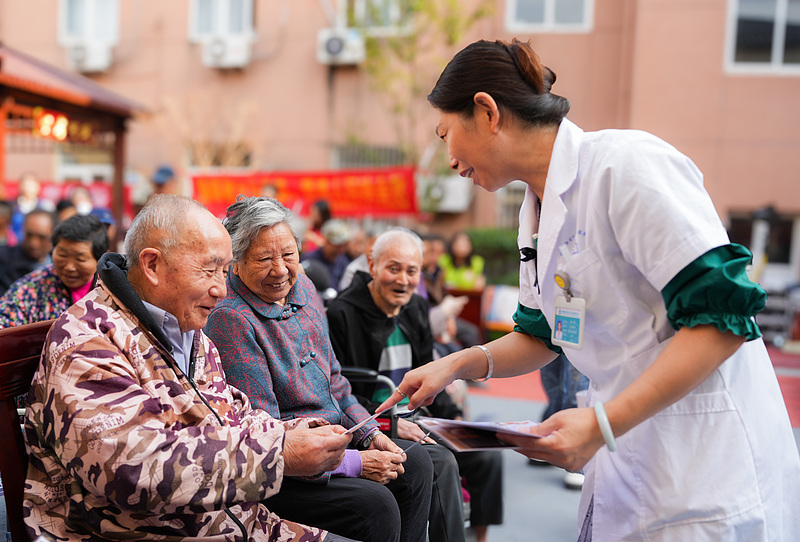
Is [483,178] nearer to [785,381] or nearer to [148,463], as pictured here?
[148,463]

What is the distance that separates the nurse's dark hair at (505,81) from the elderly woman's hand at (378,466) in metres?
1.27

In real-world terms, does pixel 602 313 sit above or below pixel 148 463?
above

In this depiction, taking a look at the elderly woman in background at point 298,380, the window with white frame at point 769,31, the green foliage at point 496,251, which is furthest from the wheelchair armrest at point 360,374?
the window with white frame at point 769,31

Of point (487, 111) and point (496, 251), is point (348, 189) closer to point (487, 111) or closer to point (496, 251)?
point (496, 251)

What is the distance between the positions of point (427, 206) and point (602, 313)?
412 inches

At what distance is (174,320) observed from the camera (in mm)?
1678

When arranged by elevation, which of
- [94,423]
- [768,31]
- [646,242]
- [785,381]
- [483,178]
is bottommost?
[785,381]

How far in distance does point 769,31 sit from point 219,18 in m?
10.3

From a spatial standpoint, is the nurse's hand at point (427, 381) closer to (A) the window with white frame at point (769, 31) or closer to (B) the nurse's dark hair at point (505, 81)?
(B) the nurse's dark hair at point (505, 81)

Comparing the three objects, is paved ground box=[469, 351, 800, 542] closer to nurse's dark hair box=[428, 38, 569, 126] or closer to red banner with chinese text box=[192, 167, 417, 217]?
nurse's dark hair box=[428, 38, 569, 126]

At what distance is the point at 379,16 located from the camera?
11.7m

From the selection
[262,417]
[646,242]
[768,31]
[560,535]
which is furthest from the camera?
[768,31]

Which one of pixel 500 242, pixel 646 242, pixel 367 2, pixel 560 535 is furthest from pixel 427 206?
pixel 646 242

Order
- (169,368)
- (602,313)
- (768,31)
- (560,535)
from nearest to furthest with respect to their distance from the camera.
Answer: (602,313) → (169,368) → (560,535) → (768,31)
